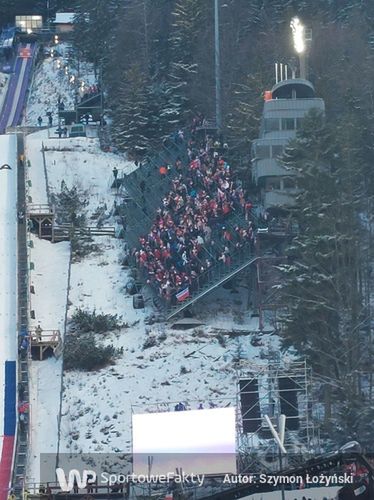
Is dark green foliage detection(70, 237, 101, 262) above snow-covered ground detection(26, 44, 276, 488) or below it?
above

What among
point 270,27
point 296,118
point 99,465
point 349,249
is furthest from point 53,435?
point 270,27

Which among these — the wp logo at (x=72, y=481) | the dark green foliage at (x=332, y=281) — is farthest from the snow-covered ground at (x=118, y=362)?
the wp logo at (x=72, y=481)

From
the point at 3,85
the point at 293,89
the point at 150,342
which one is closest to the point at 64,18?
the point at 3,85

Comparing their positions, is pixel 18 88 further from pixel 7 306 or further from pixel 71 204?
pixel 7 306

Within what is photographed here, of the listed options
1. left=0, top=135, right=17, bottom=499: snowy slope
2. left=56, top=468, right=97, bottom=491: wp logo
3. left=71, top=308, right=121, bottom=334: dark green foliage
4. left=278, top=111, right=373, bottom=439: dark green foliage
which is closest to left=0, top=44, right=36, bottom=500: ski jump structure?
left=0, top=135, right=17, bottom=499: snowy slope

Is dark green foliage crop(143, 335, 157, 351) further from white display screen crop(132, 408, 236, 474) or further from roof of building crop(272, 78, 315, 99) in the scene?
roof of building crop(272, 78, 315, 99)

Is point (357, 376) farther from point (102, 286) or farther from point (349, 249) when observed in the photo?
point (102, 286)

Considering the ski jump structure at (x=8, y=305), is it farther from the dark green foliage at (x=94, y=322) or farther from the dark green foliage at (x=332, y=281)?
the dark green foliage at (x=332, y=281)
